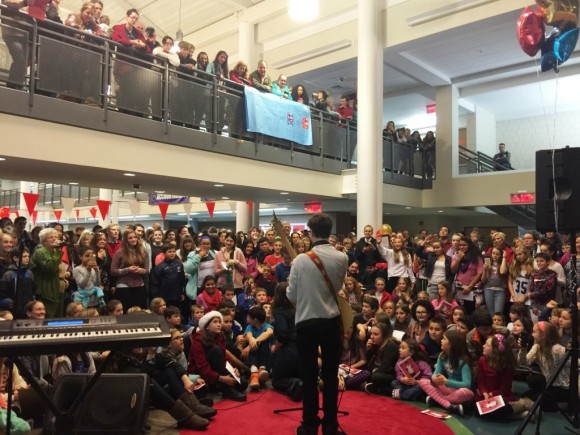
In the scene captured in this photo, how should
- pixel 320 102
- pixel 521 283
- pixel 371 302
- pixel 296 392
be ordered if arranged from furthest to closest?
pixel 320 102, pixel 521 283, pixel 371 302, pixel 296 392

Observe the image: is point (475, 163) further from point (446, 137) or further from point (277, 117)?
point (277, 117)

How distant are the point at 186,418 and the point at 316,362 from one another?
1.32 metres

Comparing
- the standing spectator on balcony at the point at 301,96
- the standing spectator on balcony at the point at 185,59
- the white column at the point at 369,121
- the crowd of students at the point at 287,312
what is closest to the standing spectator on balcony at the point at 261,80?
the standing spectator on balcony at the point at 301,96

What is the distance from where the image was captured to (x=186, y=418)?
4.04m

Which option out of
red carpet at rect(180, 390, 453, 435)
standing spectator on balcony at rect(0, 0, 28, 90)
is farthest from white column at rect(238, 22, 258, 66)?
red carpet at rect(180, 390, 453, 435)

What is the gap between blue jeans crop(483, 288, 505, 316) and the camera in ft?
20.7

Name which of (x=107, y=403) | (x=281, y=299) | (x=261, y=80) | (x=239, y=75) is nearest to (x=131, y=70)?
(x=239, y=75)

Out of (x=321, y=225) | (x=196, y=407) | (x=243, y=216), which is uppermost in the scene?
(x=243, y=216)

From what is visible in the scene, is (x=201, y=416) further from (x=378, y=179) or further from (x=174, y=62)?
(x=378, y=179)

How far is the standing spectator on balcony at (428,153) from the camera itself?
44.0 feet

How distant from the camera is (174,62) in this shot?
25.1ft

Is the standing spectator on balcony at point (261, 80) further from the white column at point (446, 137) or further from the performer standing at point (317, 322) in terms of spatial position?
the performer standing at point (317, 322)

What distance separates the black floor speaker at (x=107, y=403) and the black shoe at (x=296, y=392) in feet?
5.95

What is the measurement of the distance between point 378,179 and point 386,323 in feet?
19.1
